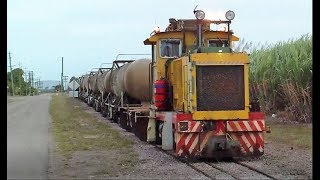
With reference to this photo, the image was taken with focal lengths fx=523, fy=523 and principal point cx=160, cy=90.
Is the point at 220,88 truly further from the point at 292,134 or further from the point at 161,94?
the point at 292,134

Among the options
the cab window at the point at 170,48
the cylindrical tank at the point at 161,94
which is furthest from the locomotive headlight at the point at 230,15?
the cylindrical tank at the point at 161,94

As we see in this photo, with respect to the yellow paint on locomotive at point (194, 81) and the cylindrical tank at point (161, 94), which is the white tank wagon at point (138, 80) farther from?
the yellow paint on locomotive at point (194, 81)

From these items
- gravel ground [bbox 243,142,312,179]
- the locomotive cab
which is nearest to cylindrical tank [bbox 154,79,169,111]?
the locomotive cab

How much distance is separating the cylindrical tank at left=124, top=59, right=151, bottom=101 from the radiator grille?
25.2 ft

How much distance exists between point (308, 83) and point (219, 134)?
11209 millimetres

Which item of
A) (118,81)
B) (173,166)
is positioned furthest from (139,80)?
(173,166)

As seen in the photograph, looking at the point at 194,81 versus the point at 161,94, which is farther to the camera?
the point at 161,94

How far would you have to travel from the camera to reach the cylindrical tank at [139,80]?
19266mm

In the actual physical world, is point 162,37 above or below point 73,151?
above

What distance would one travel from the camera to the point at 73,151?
13883 millimetres

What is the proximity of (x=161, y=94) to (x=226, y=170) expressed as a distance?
3.54 m

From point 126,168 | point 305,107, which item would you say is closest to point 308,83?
point 305,107

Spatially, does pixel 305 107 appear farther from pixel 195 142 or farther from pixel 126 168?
pixel 126 168

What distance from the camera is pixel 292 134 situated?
1714 centimetres
